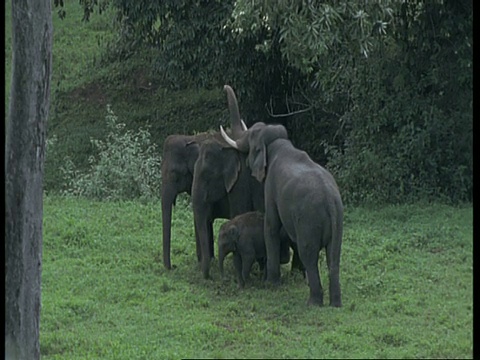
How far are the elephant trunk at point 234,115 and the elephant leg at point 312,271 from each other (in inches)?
74.1

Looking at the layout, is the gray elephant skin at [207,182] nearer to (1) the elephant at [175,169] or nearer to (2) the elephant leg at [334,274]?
(1) the elephant at [175,169]

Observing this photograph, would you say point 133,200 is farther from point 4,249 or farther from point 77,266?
point 4,249

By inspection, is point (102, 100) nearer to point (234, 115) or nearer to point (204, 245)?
point (234, 115)

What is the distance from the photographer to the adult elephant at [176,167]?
10062 millimetres

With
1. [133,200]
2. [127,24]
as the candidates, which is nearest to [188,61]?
[127,24]

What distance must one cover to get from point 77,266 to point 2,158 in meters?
3.36

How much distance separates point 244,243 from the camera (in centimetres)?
931

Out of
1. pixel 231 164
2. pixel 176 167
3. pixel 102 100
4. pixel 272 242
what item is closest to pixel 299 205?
pixel 272 242

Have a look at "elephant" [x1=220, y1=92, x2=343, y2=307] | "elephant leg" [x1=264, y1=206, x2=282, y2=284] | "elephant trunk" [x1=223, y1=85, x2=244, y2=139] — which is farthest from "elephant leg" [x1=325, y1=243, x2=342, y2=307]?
"elephant trunk" [x1=223, y1=85, x2=244, y2=139]

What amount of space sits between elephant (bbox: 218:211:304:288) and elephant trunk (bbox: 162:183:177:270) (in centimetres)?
76

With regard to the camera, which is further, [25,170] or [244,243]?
[244,243]

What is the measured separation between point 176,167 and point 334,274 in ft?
8.05

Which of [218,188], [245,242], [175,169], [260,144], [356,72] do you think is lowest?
[245,242]

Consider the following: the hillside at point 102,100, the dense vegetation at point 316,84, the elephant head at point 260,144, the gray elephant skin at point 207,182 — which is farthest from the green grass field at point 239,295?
the hillside at point 102,100
